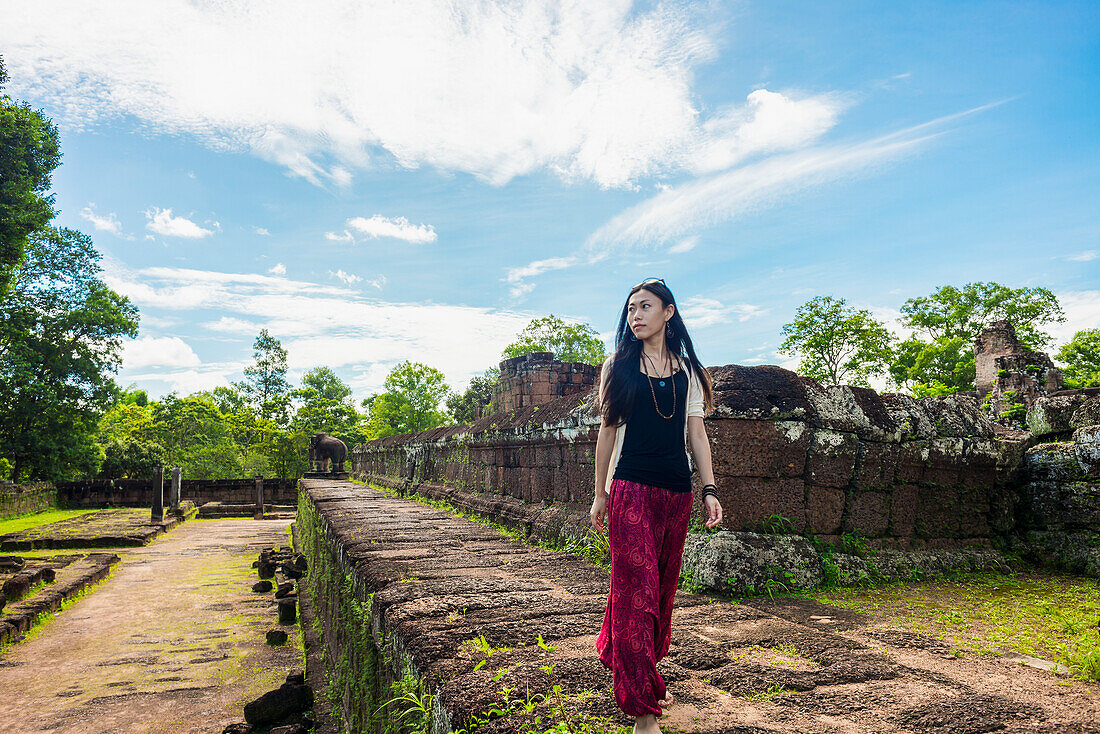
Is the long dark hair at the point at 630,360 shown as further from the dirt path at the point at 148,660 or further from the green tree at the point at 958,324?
the green tree at the point at 958,324

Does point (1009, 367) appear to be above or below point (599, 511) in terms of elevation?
above

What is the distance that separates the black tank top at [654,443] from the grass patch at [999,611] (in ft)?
5.13

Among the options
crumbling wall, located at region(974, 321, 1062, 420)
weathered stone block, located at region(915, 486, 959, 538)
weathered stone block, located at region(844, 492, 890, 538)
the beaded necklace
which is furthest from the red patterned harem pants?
crumbling wall, located at region(974, 321, 1062, 420)

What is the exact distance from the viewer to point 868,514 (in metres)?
4.28

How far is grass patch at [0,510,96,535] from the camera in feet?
59.4

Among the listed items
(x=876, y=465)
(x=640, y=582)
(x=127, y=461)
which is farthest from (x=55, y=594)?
(x=127, y=461)

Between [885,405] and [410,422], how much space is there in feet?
156

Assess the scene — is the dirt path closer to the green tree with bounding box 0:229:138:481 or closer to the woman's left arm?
the woman's left arm

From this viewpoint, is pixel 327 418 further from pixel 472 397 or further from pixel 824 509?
pixel 824 509

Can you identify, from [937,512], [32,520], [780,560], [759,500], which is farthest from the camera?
[32,520]

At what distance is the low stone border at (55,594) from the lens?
8.31 meters

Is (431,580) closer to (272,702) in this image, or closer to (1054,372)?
(272,702)

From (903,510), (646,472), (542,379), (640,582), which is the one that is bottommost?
(903,510)

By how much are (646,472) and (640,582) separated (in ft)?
1.20
